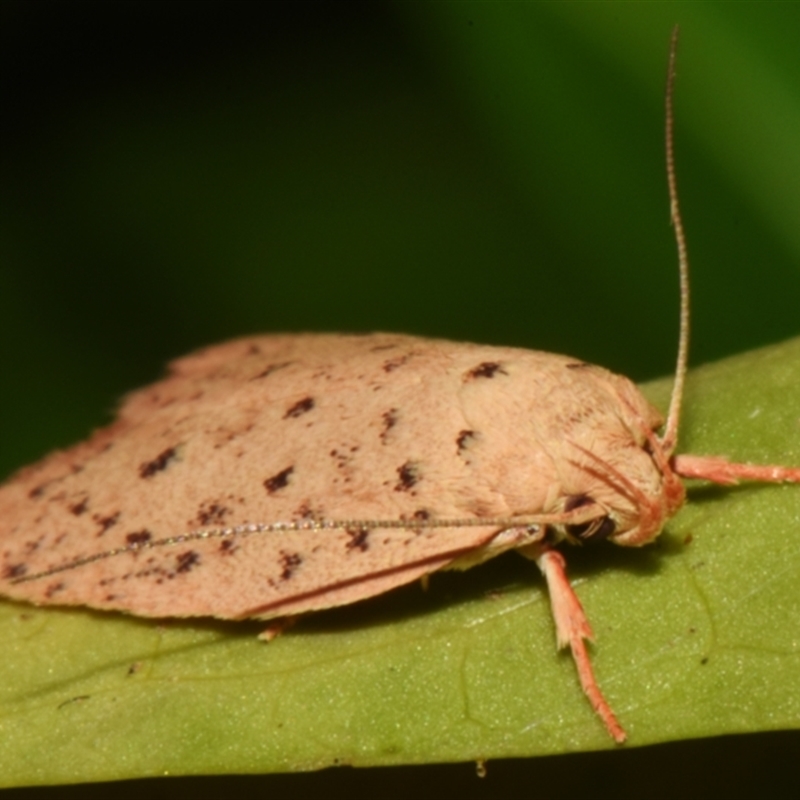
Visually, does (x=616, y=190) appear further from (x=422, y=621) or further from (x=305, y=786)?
(x=305, y=786)

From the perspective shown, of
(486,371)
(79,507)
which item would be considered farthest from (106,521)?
(486,371)

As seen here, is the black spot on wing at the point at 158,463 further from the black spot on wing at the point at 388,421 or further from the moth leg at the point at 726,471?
the moth leg at the point at 726,471

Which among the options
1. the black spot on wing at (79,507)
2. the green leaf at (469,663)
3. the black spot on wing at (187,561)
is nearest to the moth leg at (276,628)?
the green leaf at (469,663)

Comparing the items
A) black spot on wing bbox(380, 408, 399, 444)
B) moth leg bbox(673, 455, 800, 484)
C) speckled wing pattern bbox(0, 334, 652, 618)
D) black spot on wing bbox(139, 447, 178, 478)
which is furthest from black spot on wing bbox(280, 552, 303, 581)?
moth leg bbox(673, 455, 800, 484)

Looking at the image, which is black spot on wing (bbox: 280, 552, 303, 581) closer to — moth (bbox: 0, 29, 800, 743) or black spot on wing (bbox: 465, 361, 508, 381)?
moth (bbox: 0, 29, 800, 743)

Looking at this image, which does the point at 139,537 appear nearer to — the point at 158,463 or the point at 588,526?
the point at 158,463
